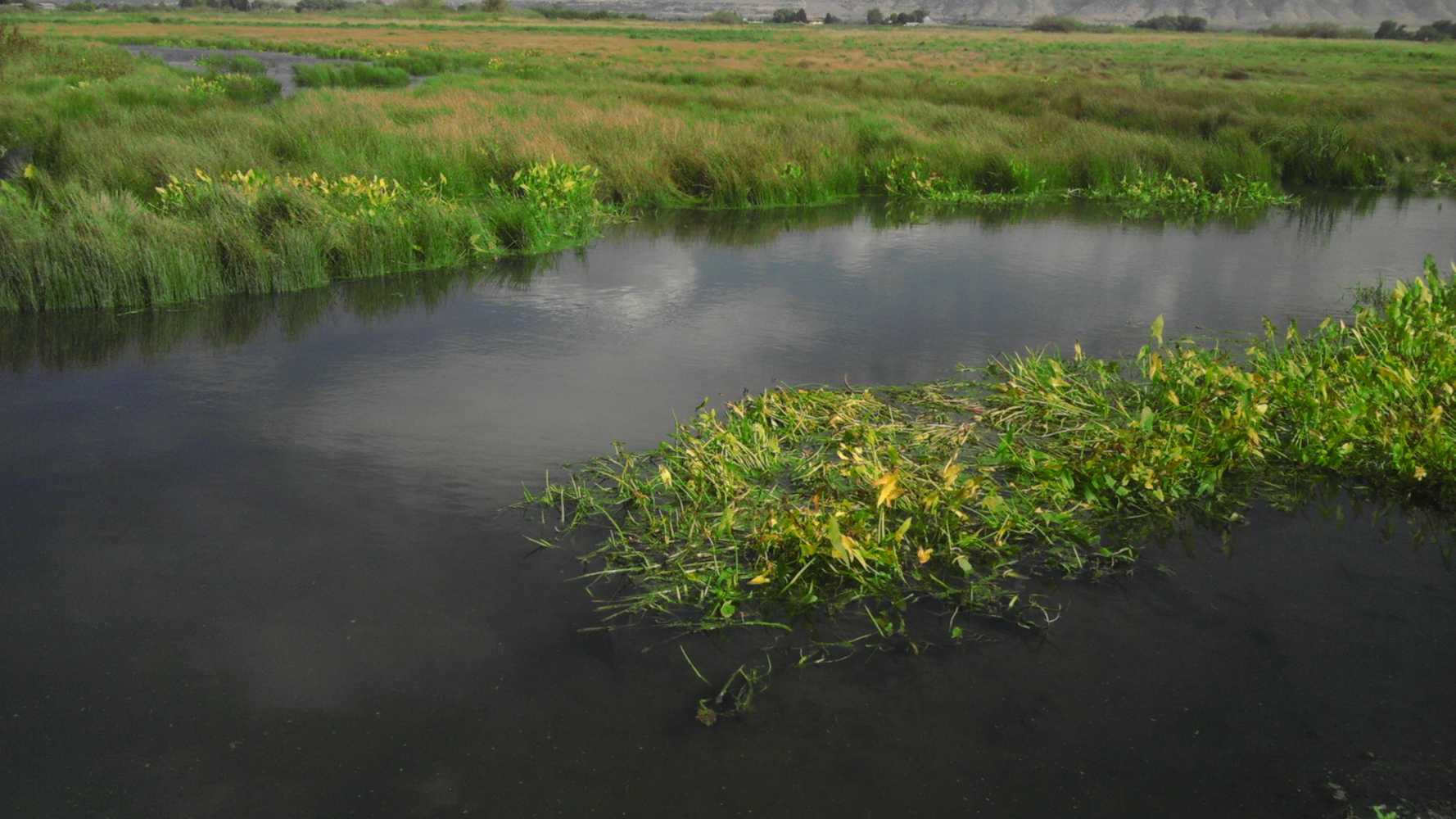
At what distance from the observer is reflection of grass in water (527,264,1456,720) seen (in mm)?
4316

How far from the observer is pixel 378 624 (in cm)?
411

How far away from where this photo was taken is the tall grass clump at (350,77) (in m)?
28.1

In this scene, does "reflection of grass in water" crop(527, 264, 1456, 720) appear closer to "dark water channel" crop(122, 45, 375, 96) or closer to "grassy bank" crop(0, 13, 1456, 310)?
"grassy bank" crop(0, 13, 1456, 310)

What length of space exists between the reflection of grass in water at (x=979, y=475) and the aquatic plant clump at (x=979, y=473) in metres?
0.01

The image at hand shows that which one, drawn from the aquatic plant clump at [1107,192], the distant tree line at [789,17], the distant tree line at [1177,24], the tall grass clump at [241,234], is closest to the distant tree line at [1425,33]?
the distant tree line at [1177,24]

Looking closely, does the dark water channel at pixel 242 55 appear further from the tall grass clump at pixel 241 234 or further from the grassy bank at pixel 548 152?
the tall grass clump at pixel 241 234

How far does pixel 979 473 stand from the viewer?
16.0 ft

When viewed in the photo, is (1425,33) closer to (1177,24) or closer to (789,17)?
(1177,24)

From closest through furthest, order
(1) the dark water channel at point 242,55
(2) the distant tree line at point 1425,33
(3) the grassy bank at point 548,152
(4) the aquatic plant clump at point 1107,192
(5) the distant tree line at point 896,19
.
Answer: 1. (3) the grassy bank at point 548,152
2. (4) the aquatic plant clump at point 1107,192
3. (1) the dark water channel at point 242,55
4. (2) the distant tree line at point 1425,33
5. (5) the distant tree line at point 896,19

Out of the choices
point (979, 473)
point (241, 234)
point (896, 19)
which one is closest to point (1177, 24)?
point (896, 19)

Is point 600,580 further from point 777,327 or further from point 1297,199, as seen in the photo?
point 1297,199

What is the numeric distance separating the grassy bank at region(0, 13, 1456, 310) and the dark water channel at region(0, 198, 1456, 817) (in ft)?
5.93

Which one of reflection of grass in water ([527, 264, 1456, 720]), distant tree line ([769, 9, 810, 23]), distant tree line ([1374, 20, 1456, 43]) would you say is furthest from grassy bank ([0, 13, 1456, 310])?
distant tree line ([769, 9, 810, 23])

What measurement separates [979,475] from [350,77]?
2852cm
